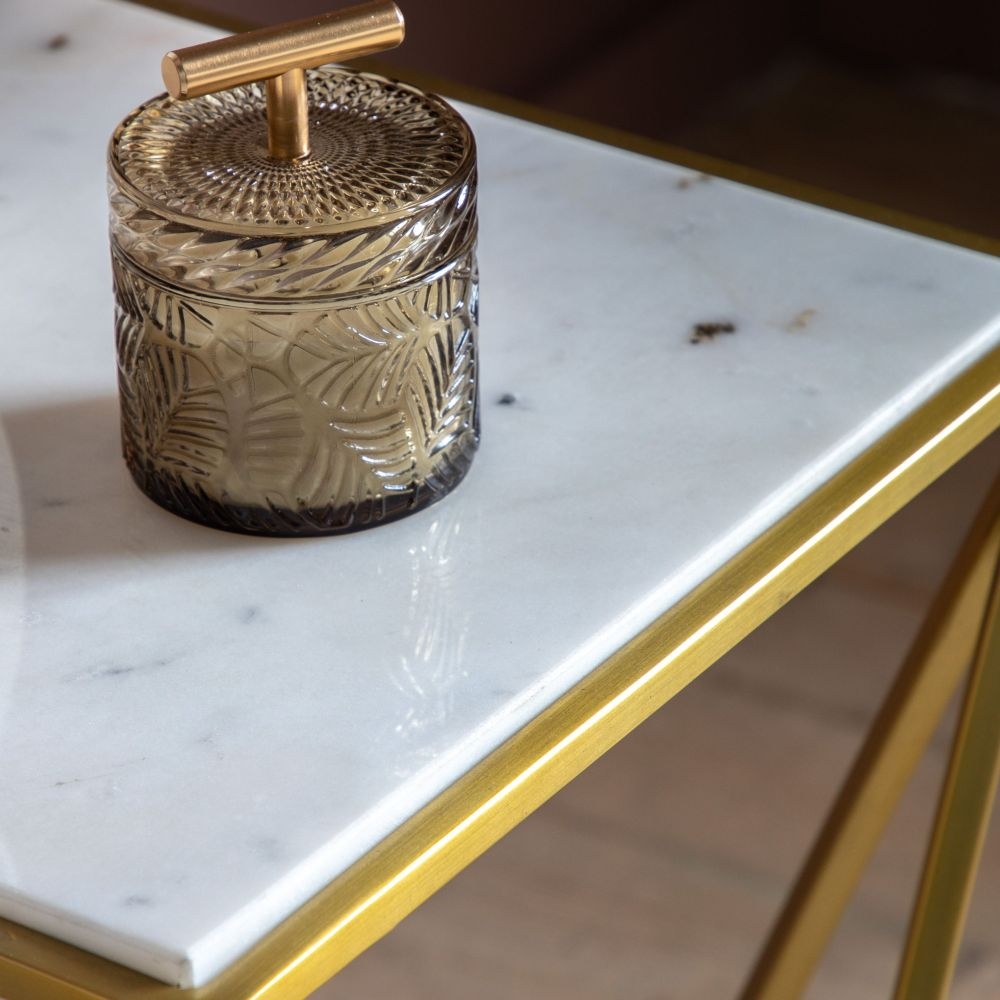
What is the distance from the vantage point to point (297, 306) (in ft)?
1.28

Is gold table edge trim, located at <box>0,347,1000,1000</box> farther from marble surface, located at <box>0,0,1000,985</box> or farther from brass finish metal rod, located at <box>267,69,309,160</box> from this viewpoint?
brass finish metal rod, located at <box>267,69,309,160</box>

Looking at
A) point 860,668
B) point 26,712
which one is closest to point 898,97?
point 860,668

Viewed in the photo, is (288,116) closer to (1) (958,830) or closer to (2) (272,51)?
(2) (272,51)

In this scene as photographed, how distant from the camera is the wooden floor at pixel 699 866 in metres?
0.94

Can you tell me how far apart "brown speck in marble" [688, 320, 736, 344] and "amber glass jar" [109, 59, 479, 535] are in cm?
10

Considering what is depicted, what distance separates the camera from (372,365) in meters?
0.41

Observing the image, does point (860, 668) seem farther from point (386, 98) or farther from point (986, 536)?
point (386, 98)

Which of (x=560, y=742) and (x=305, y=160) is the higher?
(x=305, y=160)

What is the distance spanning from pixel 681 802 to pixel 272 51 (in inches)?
29.6

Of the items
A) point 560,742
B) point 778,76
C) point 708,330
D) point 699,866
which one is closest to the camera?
point 560,742

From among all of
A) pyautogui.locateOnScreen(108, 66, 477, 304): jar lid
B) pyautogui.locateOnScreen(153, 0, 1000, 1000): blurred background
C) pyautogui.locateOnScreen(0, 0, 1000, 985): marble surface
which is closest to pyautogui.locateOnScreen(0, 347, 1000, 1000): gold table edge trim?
pyautogui.locateOnScreen(0, 0, 1000, 985): marble surface

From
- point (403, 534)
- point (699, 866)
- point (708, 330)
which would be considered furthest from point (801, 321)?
point (699, 866)

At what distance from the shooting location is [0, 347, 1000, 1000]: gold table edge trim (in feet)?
1.04

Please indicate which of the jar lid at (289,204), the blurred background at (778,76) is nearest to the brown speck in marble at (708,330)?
the jar lid at (289,204)
